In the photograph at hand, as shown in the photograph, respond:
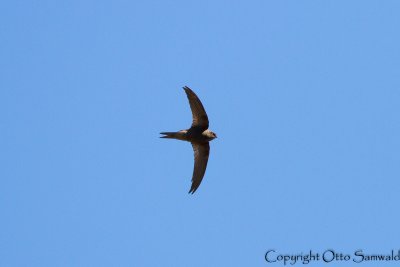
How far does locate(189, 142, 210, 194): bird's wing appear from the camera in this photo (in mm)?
18750

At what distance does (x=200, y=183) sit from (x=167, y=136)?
172cm

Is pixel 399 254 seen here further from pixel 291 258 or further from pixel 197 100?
pixel 197 100

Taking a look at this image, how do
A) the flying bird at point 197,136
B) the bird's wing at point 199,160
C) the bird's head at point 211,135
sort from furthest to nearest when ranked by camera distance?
the bird's wing at point 199,160 < the bird's head at point 211,135 < the flying bird at point 197,136

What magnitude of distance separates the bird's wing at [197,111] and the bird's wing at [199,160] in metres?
0.67

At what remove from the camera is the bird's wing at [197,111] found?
1762 centimetres

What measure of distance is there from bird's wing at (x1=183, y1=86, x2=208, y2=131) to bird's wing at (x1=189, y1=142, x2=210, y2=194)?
0.67 metres

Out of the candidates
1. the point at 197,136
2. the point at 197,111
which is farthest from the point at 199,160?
the point at 197,111

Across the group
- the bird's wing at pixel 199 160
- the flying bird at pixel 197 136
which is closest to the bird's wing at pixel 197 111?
the flying bird at pixel 197 136

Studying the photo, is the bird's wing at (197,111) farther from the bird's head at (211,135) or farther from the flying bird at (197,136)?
the bird's head at (211,135)

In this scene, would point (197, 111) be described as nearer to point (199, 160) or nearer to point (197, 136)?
point (197, 136)

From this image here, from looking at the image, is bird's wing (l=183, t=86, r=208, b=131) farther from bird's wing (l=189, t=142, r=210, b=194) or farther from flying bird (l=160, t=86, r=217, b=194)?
bird's wing (l=189, t=142, r=210, b=194)

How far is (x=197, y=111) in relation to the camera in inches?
708

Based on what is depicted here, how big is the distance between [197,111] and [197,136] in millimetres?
713

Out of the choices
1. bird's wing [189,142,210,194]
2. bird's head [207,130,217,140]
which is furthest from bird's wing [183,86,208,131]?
bird's wing [189,142,210,194]
